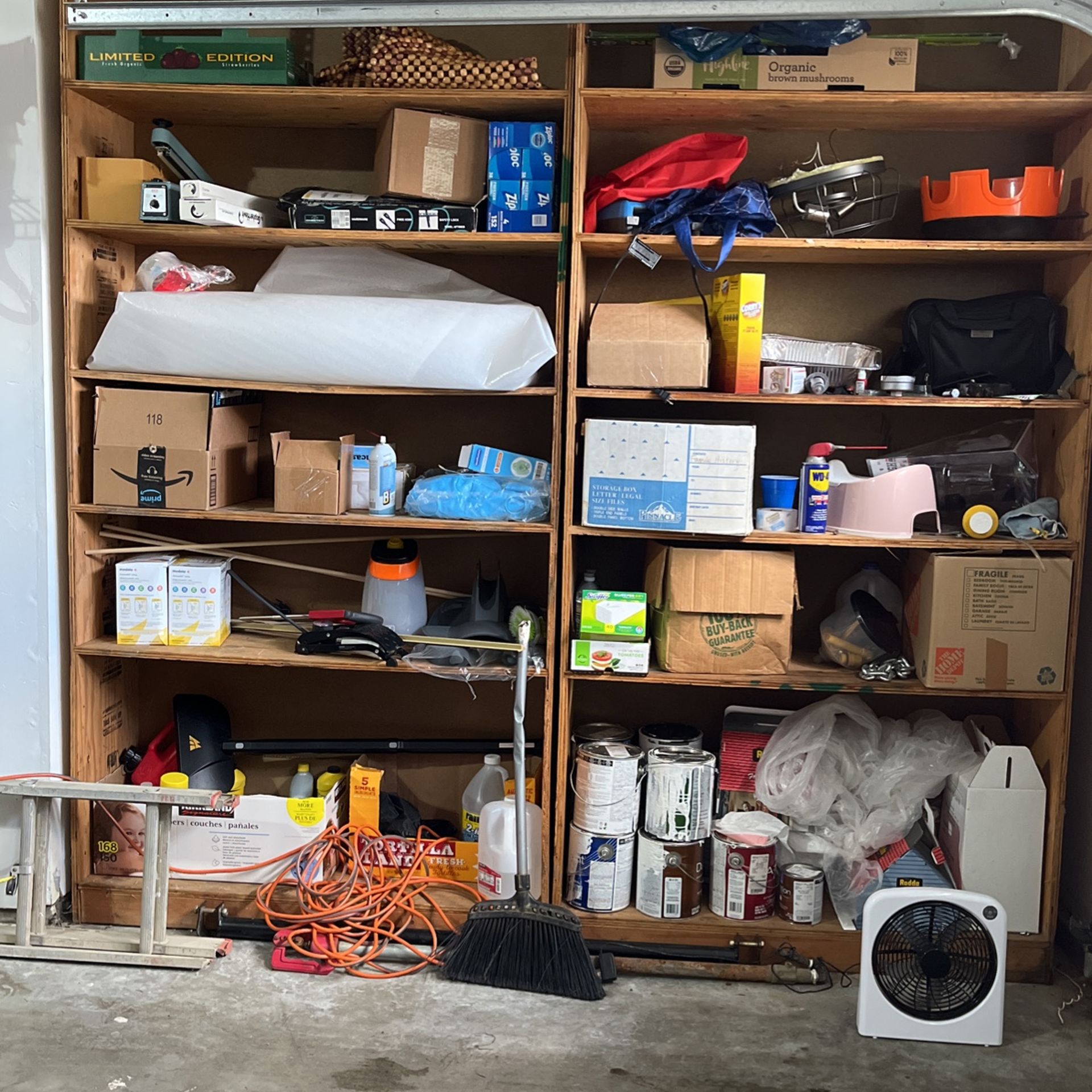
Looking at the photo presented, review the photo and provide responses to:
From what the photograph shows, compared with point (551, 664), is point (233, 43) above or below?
above

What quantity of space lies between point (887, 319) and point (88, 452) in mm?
2153

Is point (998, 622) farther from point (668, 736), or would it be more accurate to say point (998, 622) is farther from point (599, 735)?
point (599, 735)

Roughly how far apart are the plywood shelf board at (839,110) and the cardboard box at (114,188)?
1123 millimetres

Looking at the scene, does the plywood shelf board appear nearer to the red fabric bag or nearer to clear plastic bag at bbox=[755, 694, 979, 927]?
the red fabric bag

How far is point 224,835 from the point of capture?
297cm

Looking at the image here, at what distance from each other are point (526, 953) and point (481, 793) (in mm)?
529

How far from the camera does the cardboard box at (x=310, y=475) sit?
9.29 ft

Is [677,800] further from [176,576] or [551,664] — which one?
[176,576]

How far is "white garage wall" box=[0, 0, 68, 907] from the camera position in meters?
2.72

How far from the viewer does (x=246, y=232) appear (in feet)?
9.08

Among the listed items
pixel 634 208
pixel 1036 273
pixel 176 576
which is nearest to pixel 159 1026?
pixel 176 576

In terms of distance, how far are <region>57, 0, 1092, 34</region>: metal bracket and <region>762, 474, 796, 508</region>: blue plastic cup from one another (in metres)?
1.11

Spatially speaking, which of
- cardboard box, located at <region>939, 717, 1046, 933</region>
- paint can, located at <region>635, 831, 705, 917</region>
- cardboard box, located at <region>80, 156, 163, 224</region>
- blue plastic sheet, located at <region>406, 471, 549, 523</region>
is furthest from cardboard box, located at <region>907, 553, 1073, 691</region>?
cardboard box, located at <region>80, 156, 163, 224</region>

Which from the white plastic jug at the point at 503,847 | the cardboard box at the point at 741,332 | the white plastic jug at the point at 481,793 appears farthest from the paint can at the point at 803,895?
the cardboard box at the point at 741,332
